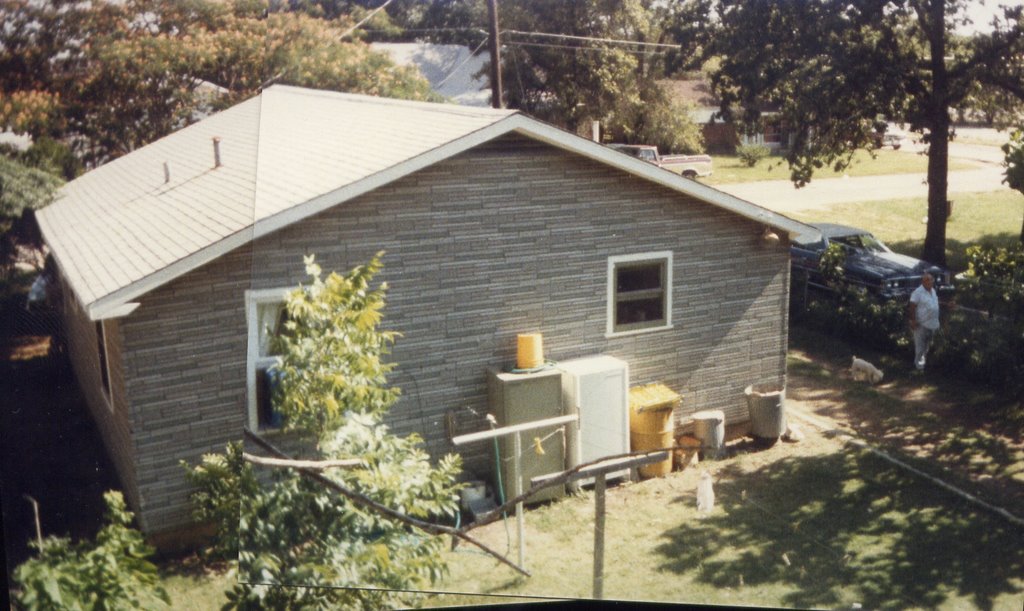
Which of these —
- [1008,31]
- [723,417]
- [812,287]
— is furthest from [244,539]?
[1008,31]

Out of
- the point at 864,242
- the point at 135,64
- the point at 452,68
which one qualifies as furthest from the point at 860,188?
the point at 135,64

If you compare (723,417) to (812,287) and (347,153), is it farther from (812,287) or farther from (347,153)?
(347,153)

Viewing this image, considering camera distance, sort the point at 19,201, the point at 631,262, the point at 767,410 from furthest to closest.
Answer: the point at 19,201 < the point at 767,410 < the point at 631,262

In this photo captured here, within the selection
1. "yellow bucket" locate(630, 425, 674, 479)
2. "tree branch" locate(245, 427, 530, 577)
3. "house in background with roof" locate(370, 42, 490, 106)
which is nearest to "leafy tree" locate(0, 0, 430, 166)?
"house in background with roof" locate(370, 42, 490, 106)

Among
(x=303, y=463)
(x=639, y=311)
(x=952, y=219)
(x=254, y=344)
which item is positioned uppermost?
(x=952, y=219)

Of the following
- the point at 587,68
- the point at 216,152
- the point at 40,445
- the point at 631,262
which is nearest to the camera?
the point at 587,68

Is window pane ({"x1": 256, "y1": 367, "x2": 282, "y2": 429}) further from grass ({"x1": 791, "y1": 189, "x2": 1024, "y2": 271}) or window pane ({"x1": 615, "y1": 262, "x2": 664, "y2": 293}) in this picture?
grass ({"x1": 791, "y1": 189, "x2": 1024, "y2": 271})

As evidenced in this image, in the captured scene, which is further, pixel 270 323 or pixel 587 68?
pixel 270 323

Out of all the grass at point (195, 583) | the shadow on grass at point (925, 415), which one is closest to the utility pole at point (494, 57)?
the shadow on grass at point (925, 415)

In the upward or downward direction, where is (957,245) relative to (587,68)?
downward

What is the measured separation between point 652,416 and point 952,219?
0.91 m

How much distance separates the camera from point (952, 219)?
2.02 meters

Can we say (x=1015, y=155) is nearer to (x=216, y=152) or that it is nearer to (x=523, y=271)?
(x=523, y=271)

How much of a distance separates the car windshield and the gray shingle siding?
0.21 metres
